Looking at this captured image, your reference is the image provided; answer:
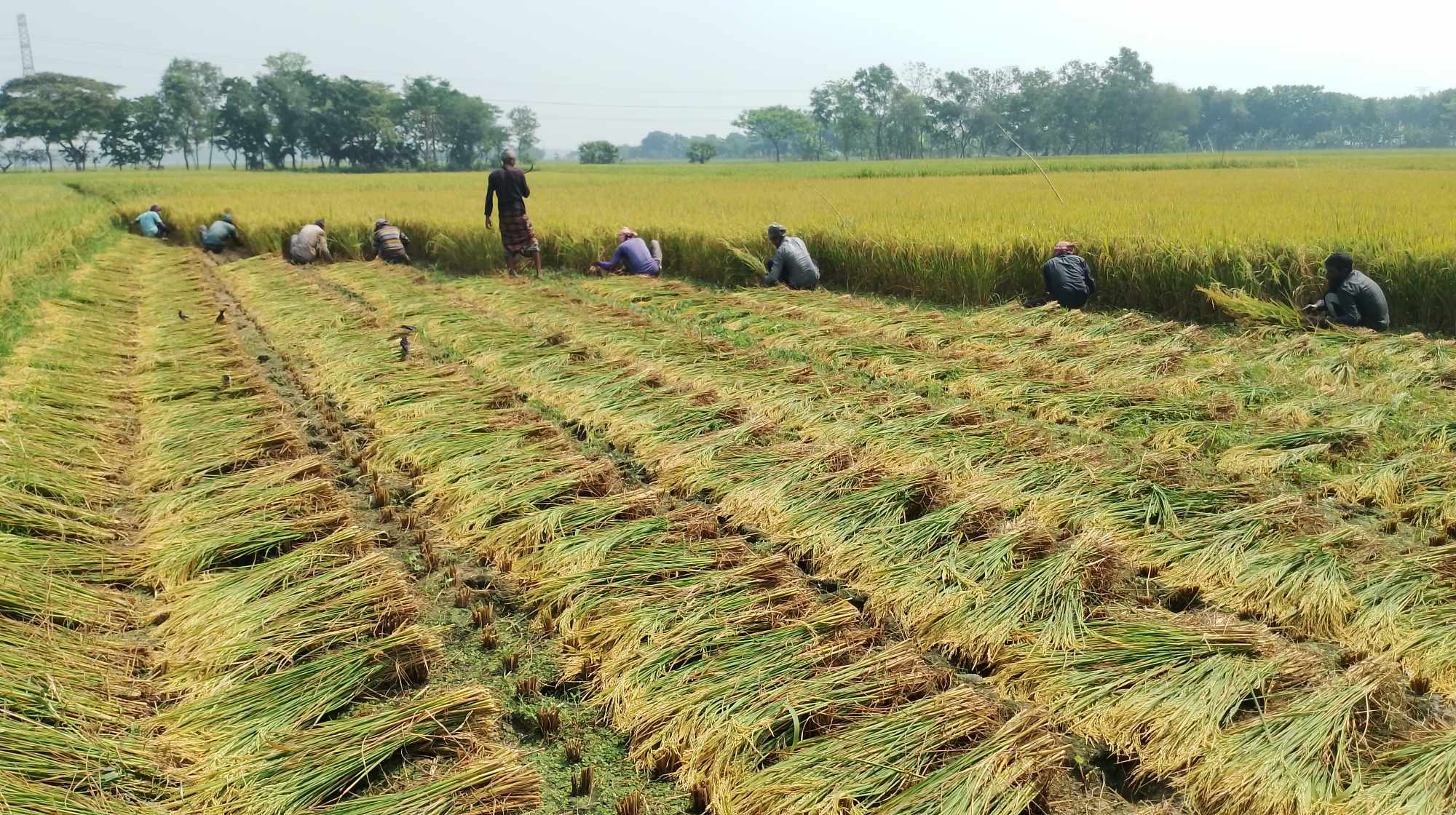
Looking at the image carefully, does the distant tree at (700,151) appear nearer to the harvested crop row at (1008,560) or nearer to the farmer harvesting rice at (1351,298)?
the farmer harvesting rice at (1351,298)

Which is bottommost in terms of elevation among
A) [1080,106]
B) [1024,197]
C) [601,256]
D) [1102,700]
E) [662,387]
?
[1102,700]

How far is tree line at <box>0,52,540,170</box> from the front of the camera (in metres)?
63.4

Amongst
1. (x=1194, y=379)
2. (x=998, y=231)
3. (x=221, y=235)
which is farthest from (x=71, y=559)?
(x=221, y=235)

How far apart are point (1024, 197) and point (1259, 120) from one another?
113099 millimetres

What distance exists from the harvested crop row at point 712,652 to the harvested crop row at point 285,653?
38cm

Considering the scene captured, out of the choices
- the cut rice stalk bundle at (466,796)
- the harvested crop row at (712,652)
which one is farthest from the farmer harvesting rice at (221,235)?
the cut rice stalk bundle at (466,796)

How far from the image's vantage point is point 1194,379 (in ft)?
16.8

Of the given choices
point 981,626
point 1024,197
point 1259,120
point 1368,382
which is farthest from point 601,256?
point 1259,120

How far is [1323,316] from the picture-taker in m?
6.43

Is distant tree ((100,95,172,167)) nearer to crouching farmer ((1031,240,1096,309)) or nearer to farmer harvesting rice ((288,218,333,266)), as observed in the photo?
farmer harvesting rice ((288,218,333,266))

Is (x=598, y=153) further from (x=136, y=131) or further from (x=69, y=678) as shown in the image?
(x=69, y=678)

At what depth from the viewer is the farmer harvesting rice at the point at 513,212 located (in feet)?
31.9

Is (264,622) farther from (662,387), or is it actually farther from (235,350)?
(235,350)

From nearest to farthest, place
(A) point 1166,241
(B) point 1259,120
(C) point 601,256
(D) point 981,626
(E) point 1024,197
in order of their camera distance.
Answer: (D) point 981,626 < (A) point 1166,241 < (C) point 601,256 < (E) point 1024,197 < (B) point 1259,120
